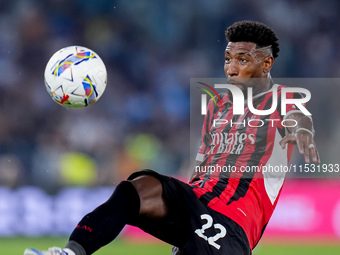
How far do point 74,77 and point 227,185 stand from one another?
130 cm

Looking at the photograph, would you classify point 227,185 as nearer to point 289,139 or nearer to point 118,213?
point 289,139

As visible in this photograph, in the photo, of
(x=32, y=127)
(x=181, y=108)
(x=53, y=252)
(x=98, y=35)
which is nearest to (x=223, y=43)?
(x=181, y=108)

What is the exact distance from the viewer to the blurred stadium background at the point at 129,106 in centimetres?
824

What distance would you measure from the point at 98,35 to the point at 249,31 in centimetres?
691

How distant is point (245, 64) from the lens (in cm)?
403

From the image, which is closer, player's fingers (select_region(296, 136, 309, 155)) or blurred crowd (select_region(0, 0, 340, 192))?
player's fingers (select_region(296, 136, 309, 155))

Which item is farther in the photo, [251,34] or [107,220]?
[251,34]

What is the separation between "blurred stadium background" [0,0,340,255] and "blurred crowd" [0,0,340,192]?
0.06 ft

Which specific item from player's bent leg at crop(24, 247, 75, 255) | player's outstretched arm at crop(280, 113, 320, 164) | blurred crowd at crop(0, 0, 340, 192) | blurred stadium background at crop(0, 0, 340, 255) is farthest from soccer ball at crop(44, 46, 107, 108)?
blurred crowd at crop(0, 0, 340, 192)

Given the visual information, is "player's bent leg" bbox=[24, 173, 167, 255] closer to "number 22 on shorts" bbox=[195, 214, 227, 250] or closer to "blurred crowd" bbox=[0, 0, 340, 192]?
"number 22 on shorts" bbox=[195, 214, 227, 250]

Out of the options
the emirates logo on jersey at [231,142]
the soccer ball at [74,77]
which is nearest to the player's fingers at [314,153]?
the emirates logo on jersey at [231,142]

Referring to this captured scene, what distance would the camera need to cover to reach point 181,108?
400 inches

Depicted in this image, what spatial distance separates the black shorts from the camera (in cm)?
324

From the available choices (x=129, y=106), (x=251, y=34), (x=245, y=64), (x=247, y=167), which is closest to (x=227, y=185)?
(x=247, y=167)
